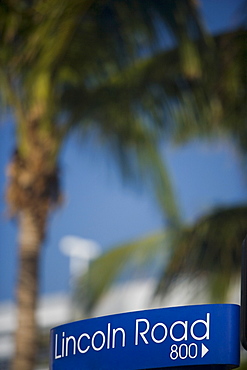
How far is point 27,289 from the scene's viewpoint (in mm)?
7090

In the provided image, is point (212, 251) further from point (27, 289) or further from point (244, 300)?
point (244, 300)

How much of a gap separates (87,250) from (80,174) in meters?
0.71

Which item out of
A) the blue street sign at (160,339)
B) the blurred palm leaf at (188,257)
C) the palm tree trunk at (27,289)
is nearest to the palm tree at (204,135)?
the blurred palm leaf at (188,257)

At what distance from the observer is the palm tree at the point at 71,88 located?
23.0ft

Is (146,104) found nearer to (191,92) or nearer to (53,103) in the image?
(191,92)

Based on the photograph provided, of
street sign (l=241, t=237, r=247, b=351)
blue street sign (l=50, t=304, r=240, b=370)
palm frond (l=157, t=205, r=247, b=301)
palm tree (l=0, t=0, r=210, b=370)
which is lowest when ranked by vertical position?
street sign (l=241, t=237, r=247, b=351)

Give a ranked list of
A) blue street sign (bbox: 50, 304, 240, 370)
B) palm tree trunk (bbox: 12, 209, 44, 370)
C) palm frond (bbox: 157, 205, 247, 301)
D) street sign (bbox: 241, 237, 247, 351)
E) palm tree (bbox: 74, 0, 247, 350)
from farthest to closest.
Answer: palm tree trunk (bbox: 12, 209, 44, 370) < palm tree (bbox: 74, 0, 247, 350) < palm frond (bbox: 157, 205, 247, 301) < blue street sign (bbox: 50, 304, 240, 370) < street sign (bbox: 241, 237, 247, 351)

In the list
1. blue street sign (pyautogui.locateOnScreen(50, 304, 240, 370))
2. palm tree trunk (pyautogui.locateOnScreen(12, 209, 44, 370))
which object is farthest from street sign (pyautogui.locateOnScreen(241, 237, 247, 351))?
palm tree trunk (pyautogui.locateOnScreen(12, 209, 44, 370))

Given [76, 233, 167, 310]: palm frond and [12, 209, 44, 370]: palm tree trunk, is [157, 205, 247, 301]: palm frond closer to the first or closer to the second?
[76, 233, 167, 310]: palm frond

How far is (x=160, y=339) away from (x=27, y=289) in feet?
15.4

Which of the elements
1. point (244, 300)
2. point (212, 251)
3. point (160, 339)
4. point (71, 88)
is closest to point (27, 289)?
point (212, 251)

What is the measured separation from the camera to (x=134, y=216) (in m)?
6.93

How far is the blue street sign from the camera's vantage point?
97.0 inches

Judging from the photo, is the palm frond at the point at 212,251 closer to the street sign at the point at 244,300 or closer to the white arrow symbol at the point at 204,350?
the white arrow symbol at the point at 204,350
